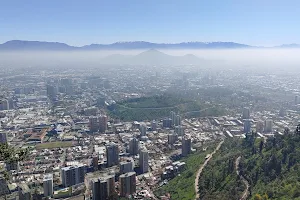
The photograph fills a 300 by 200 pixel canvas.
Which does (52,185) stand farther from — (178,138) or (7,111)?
(7,111)

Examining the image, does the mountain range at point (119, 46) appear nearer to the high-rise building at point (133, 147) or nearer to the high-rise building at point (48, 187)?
the high-rise building at point (133, 147)

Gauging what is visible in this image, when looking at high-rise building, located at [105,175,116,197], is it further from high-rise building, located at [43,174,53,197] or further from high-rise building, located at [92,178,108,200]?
high-rise building, located at [43,174,53,197]

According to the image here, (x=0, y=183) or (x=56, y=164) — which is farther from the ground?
(x=0, y=183)

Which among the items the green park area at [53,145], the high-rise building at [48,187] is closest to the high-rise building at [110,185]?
the high-rise building at [48,187]

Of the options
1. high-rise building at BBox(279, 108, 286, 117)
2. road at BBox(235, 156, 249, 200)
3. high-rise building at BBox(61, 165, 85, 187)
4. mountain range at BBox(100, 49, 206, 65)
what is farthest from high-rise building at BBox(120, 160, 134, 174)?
mountain range at BBox(100, 49, 206, 65)

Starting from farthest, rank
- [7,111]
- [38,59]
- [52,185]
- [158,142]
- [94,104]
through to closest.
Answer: [38,59]
[94,104]
[7,111]
[158,142]
[52,185]

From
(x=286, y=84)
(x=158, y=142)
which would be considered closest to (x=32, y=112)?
(x=158, y=142)
